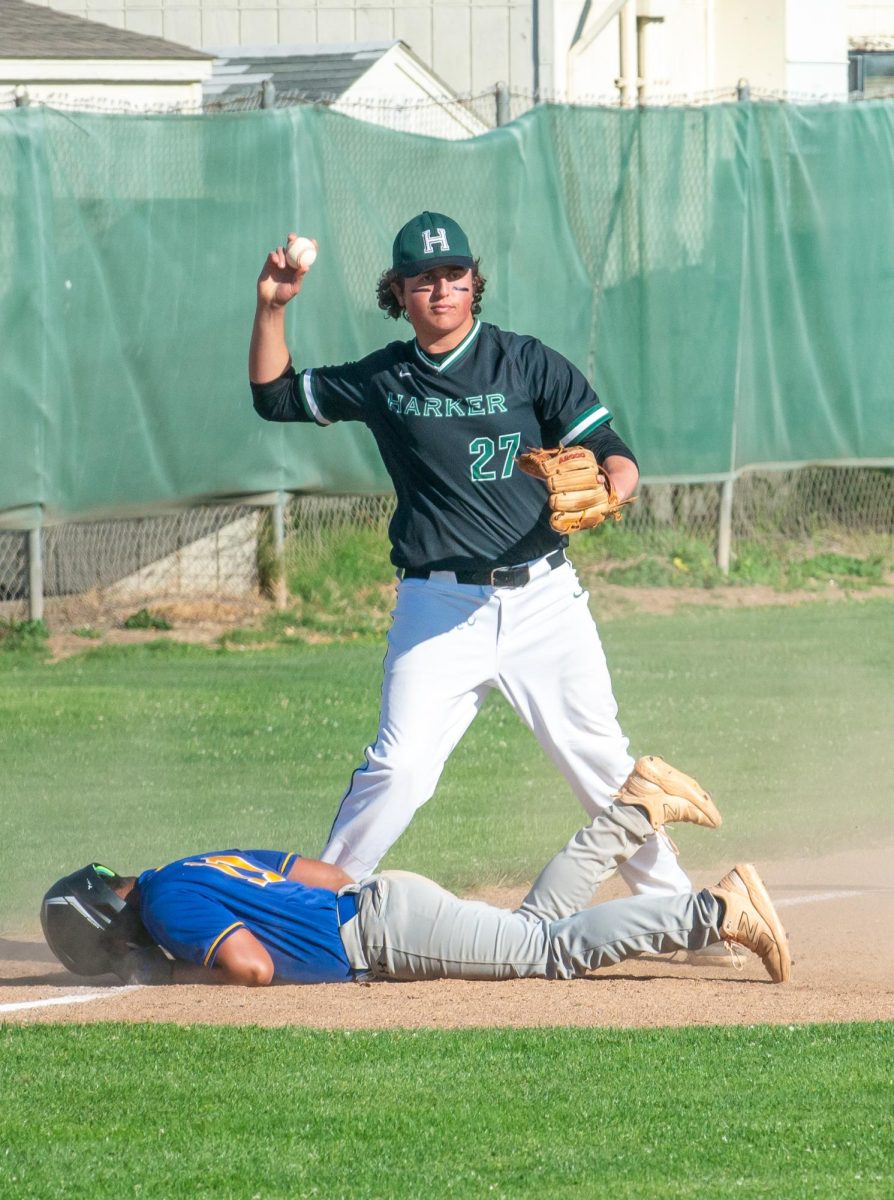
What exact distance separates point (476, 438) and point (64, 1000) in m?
1.83

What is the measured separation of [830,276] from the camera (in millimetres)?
12477

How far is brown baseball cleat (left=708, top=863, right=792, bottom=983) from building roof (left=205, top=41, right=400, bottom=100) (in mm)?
11274

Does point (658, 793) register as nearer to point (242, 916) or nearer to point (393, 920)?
point (393, 920)

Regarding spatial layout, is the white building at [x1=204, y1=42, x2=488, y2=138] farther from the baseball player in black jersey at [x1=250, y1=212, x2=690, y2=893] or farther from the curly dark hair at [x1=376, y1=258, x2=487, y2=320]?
the baseball player in black jersey at [x1=250, y1=212, x2=690, y2=893]

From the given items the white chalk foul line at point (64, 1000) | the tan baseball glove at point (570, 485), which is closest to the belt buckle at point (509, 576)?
the tan baseball glove at point (570, 485)

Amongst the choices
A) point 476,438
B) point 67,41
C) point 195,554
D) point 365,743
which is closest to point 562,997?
point 476,438

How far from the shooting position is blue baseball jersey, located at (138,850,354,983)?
495cm

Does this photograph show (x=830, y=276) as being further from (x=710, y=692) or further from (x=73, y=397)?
(x=73, y=397)

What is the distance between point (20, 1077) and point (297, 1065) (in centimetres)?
59

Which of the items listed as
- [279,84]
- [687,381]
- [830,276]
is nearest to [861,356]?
[830,276]

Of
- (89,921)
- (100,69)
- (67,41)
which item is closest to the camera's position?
(89,921)

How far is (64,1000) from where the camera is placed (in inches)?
194

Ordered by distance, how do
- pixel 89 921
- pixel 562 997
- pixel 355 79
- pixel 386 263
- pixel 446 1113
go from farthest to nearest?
pixel 355 79
pixel 386 263
pixel 89 921
pixel 562 997
pixel 446 1113

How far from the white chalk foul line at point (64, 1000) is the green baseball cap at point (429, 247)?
6.79 feet
